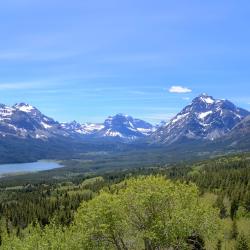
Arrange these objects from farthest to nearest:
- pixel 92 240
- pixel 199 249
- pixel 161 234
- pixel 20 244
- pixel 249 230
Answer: pixel 249 230 → pixel 199 249 → pixel 20 244 → pixel 92 240 → pixel 161 234

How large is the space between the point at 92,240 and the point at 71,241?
4.43 metres

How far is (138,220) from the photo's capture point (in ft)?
226

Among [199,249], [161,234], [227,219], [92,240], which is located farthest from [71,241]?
[227,219]

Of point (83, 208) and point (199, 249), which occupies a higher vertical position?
point (83, 208)

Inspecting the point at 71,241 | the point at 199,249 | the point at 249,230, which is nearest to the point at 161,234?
the point at 71,241

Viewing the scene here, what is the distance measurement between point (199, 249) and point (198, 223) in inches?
1856

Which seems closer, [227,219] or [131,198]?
[131,198]

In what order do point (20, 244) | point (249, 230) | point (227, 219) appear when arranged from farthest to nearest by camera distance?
1. point (227, 219)
2. point (249, 230)
3. point (20, 244)

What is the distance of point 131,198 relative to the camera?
2660 inches

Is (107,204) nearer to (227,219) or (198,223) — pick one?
(198,223)

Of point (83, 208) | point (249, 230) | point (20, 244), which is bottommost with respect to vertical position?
point (249, 230)

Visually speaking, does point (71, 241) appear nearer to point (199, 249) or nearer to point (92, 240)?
point (92, 240)

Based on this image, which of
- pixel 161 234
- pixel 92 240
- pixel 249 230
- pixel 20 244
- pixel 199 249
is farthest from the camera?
pixel 249 230

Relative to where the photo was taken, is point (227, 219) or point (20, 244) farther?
point (227, 219)
